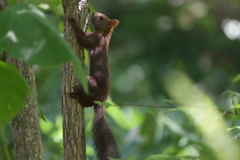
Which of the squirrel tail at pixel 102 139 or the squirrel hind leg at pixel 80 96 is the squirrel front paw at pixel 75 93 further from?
the squirrel tail at pixel 102 139

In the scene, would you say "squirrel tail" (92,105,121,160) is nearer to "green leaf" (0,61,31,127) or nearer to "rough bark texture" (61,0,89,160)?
"rough bark texture" (61,0,89,160)

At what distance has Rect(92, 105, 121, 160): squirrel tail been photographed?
1.35m

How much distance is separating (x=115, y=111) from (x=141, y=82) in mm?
3125

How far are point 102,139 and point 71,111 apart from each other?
304mm

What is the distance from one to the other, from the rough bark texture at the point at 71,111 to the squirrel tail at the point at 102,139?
24cm

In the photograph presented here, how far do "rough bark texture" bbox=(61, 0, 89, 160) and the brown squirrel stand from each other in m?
0.03

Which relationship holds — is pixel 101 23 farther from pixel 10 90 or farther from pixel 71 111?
pixel 10 90

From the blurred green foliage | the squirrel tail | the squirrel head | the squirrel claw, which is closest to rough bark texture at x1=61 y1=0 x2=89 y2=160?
the squirrel claw

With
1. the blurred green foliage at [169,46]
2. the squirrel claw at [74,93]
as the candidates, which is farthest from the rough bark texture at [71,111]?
the blurred green foliage at [169,46]

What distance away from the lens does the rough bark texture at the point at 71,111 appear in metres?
1.10

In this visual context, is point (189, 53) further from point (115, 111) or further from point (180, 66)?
point (115, 111)

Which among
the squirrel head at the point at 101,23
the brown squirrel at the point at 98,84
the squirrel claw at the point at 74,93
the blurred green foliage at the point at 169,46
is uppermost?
the blurred green foliage at the point at 169,46

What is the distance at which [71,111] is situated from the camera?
1.12 meters

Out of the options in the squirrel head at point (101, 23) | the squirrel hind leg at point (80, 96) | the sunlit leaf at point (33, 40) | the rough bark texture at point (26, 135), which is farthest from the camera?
the squirrel head at point (101, 23)
